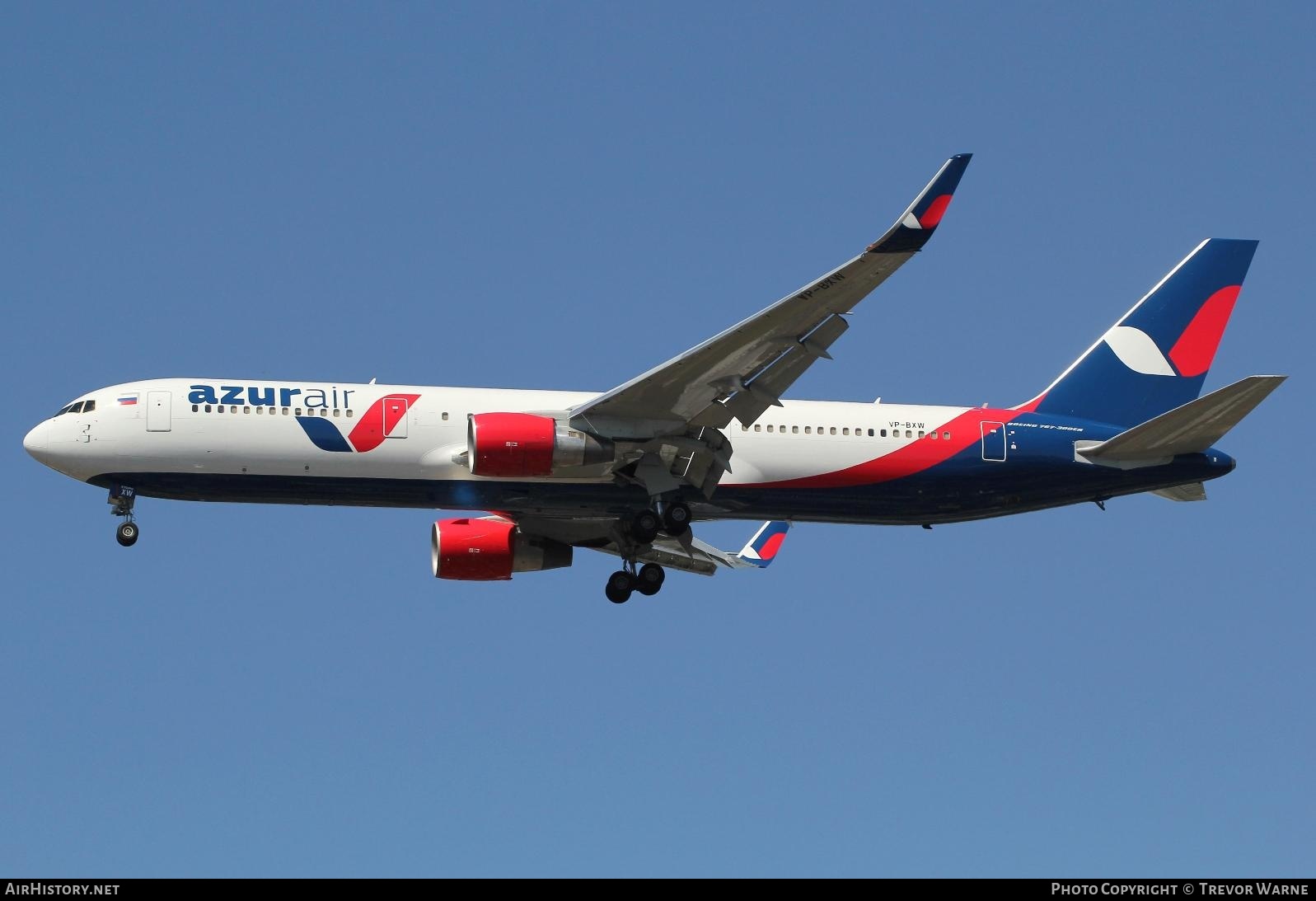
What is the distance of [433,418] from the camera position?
38.3 metres

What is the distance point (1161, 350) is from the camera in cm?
4247

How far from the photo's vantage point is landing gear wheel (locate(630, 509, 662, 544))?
38.8 m

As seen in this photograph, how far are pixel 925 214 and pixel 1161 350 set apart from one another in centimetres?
1376

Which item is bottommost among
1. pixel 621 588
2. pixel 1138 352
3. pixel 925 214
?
pixel 621 588

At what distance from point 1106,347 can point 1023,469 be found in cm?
439

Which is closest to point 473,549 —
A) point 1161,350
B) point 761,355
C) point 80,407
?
point 80,407

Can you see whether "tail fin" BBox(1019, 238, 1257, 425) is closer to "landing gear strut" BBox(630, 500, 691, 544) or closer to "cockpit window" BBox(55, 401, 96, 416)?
"landing gear strut" BBox(630, 500, 691, 544)

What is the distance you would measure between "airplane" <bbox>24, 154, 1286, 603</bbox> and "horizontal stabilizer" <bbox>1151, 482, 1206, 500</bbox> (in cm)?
6

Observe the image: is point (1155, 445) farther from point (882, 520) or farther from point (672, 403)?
point (672, 403)

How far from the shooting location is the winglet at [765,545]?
47656mm

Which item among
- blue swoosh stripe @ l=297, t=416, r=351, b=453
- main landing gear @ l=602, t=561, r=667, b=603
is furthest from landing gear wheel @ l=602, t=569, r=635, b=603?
blue swoosh stripe @ l=297, t=416, r=351, b=453

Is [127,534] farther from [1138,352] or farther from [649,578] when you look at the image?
[1138,352]

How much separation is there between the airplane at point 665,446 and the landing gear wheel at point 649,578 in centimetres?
6
